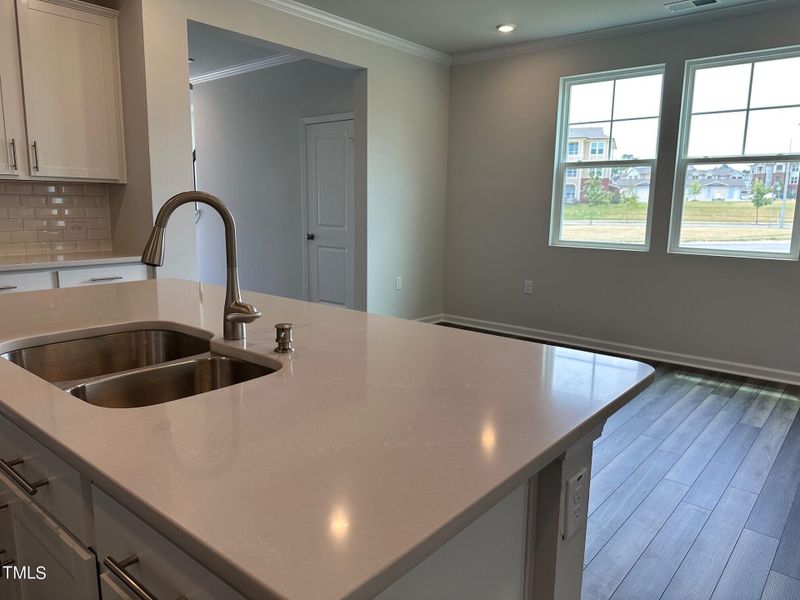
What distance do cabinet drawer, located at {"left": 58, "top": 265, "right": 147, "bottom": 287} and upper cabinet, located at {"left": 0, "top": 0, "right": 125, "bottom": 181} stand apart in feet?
1.99

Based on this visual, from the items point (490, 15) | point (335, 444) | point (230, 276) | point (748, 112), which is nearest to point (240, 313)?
point (230, 276)

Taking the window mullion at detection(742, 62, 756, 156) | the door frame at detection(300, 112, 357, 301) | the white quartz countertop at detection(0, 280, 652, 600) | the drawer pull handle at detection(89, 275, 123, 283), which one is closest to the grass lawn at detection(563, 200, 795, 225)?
the window mullion at detection(742, 62, 756, 156)

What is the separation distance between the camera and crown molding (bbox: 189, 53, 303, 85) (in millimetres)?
5646

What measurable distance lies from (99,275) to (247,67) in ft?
11.6

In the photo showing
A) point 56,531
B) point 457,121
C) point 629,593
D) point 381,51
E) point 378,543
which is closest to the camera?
point 378,543

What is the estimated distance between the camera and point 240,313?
4.69 ft

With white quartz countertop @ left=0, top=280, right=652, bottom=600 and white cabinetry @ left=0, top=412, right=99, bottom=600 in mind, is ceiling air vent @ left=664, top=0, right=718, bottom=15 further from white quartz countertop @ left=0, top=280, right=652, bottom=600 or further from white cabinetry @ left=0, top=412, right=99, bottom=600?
white cabinetry @ left=0, top=412, right=99, bottom=600

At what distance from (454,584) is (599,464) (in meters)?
2.15

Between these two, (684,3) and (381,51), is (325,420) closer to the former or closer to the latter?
(684,3)

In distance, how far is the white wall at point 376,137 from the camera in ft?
11.3

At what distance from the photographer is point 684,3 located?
386 centimetres

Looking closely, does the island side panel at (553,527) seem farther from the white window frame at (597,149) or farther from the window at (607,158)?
the white window frame at (597,149)

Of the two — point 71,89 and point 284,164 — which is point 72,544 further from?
point 284,164

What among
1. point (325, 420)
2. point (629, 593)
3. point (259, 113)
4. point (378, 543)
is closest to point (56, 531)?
point (325, 420)
